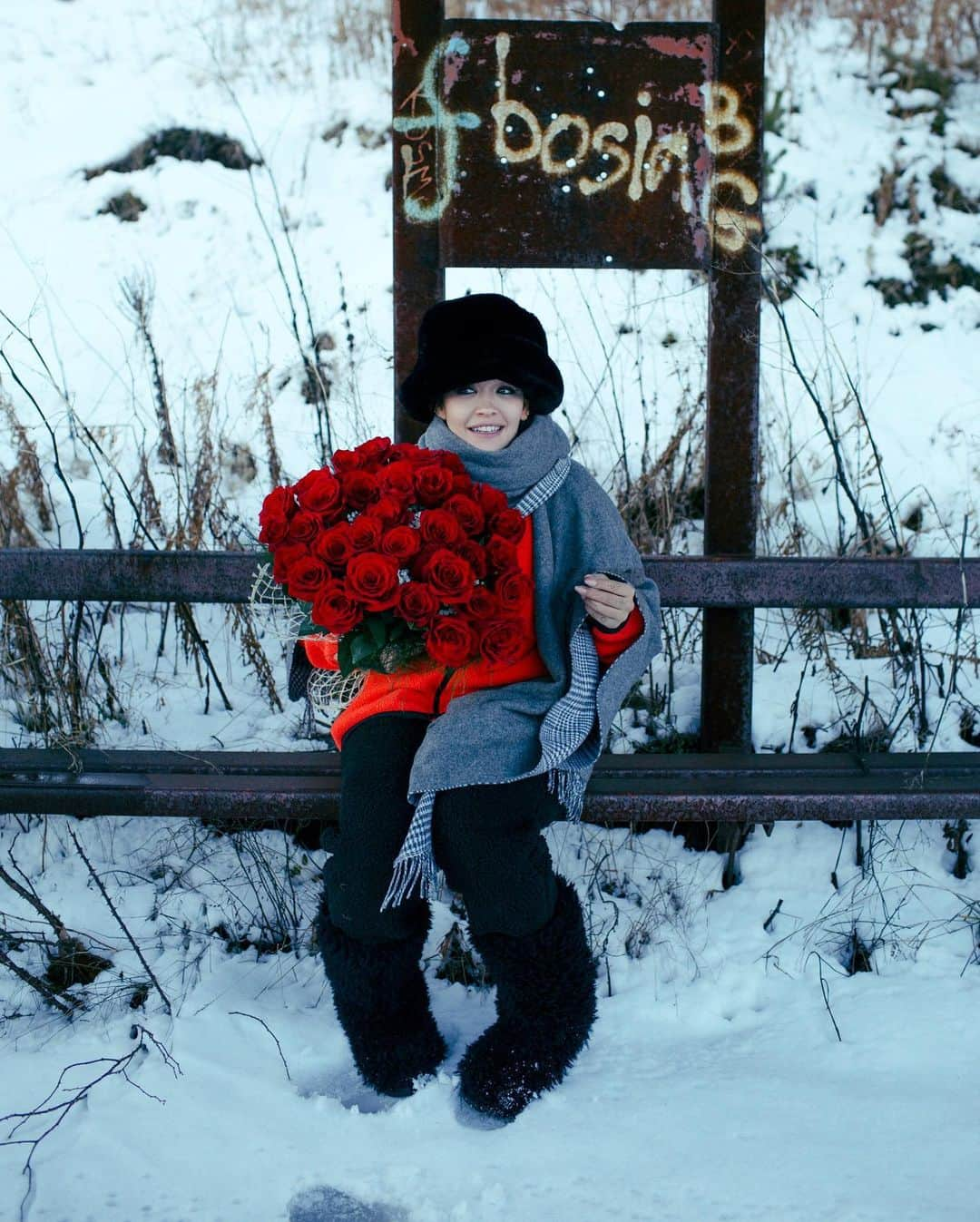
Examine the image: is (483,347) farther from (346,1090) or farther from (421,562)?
(346,1090)

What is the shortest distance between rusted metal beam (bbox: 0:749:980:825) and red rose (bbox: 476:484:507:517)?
765mm

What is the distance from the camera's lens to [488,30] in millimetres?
2828

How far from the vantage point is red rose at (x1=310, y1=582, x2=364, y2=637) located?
1.99 m

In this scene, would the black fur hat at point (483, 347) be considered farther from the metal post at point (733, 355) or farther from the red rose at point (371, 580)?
the metal post at point (733, 355)

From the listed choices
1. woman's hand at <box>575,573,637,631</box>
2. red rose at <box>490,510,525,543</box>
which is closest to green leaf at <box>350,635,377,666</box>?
red rose at <box>490,510,525,543</box>

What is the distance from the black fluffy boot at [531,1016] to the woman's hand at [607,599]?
60 cm

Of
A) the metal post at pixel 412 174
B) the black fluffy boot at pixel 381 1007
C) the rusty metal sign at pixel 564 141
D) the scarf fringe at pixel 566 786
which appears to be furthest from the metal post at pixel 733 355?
the black fluffy boot at pixel 381 1007

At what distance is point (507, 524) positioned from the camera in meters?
2.18

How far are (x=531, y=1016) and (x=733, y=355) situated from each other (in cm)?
174

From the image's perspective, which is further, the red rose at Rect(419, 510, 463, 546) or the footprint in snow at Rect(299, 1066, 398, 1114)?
the footprint in snow at Rect(299, 1066, 398, 1114)

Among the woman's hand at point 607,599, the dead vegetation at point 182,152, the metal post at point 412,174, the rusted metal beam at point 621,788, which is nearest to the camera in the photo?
the woman's hand at point 607,599

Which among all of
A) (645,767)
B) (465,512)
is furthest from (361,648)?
(645,767)

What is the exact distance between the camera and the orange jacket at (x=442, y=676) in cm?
Answer: 235

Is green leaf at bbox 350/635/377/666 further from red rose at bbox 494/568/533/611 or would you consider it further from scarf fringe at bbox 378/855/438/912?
scarf fringe at bbox 378/855/438/912
